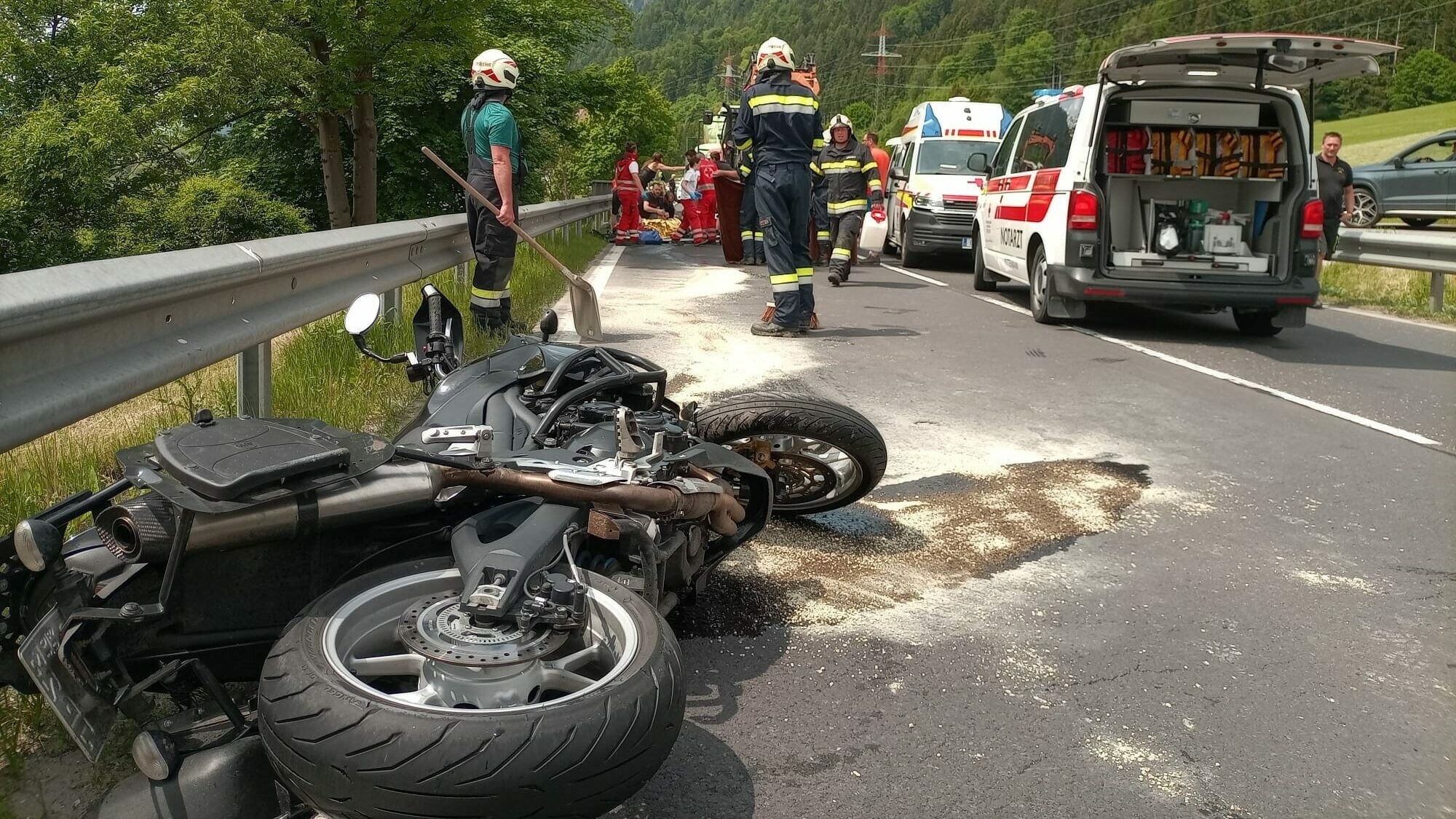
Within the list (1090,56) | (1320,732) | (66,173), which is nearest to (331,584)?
(1320,732)

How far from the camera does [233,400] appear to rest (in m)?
4.99

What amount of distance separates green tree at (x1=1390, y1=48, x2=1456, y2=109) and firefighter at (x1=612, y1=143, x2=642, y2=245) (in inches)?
3225

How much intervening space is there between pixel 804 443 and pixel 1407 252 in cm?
1034

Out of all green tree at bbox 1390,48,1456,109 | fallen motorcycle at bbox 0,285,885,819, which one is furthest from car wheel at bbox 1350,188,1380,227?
green tree at bbox 1390,48,1456,109

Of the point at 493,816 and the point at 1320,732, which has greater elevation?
the point at 493,816

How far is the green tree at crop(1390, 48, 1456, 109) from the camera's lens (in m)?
86.1

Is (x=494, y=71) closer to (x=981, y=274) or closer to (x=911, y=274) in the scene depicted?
(x=981, y=274)

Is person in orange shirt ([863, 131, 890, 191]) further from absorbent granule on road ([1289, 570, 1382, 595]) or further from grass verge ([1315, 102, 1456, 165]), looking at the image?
grass verge ([1315, 102, 1456, 165])

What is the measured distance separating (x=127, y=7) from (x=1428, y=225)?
84.5 feet

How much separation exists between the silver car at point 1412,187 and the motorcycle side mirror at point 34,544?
85.4ft

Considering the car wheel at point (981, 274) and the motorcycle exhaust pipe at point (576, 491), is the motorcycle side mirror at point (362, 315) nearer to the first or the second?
the motorcycle exhaust pipe at point (576, 491)

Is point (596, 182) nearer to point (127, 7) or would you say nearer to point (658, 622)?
point (127, 7)

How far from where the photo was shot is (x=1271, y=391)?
7.52 meters

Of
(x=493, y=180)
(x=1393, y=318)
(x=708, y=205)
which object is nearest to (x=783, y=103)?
(x=493, y=180)
